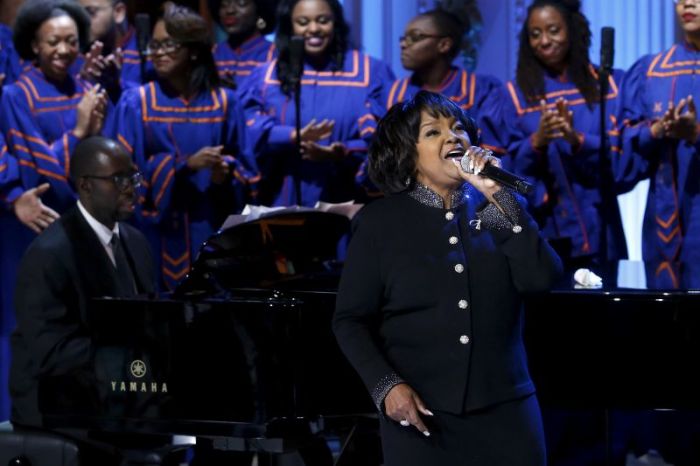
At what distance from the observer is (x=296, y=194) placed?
6.20 meters

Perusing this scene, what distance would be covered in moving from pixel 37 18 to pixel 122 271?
237cm

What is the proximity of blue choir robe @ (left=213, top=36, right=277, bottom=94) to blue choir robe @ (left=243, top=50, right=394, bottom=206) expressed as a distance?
31cm

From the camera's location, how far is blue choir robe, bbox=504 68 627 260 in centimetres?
591

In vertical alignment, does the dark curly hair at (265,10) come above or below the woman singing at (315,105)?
above

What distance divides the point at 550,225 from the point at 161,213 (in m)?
1.83

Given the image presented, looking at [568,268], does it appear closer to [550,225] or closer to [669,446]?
[669,446]

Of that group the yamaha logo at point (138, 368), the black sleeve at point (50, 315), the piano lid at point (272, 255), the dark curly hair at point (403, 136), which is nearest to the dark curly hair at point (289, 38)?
the piano lid at point (272, 255)

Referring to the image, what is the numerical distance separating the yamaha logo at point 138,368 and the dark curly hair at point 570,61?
296 centimetres

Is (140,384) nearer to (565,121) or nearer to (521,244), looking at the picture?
(521,244)

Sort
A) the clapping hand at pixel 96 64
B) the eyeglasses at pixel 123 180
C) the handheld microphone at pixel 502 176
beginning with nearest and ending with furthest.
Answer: the handheld microphone at pixel 502 176, the eyeglasses at pixel 123 180, the clapping hand at pixel 96 64

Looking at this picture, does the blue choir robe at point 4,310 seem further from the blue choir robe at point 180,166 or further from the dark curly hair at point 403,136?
the dark curly hair at point 403,136

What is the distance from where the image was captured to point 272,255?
4234 mm

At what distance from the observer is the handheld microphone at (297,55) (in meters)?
6.05

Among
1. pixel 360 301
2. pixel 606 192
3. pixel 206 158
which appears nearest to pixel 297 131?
pixel 206 158
